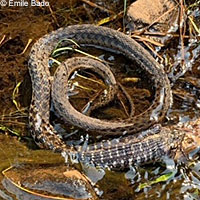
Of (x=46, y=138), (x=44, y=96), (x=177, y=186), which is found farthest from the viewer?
(x=44, y=96)

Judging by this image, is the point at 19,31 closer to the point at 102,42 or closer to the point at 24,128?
the point at 102,42

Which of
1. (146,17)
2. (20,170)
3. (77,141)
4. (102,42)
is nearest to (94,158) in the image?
(77,141)

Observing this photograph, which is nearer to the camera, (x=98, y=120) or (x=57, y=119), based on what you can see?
(x=98, y=120)

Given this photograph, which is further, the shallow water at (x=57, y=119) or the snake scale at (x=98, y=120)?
the snake scale at (x=98, y=120)

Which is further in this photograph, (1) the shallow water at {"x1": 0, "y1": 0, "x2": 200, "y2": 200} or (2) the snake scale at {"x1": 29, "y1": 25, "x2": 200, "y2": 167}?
(2) the snake scale at {"x1": 29, "y1": 25, "x2": 200, "y2": 167}
